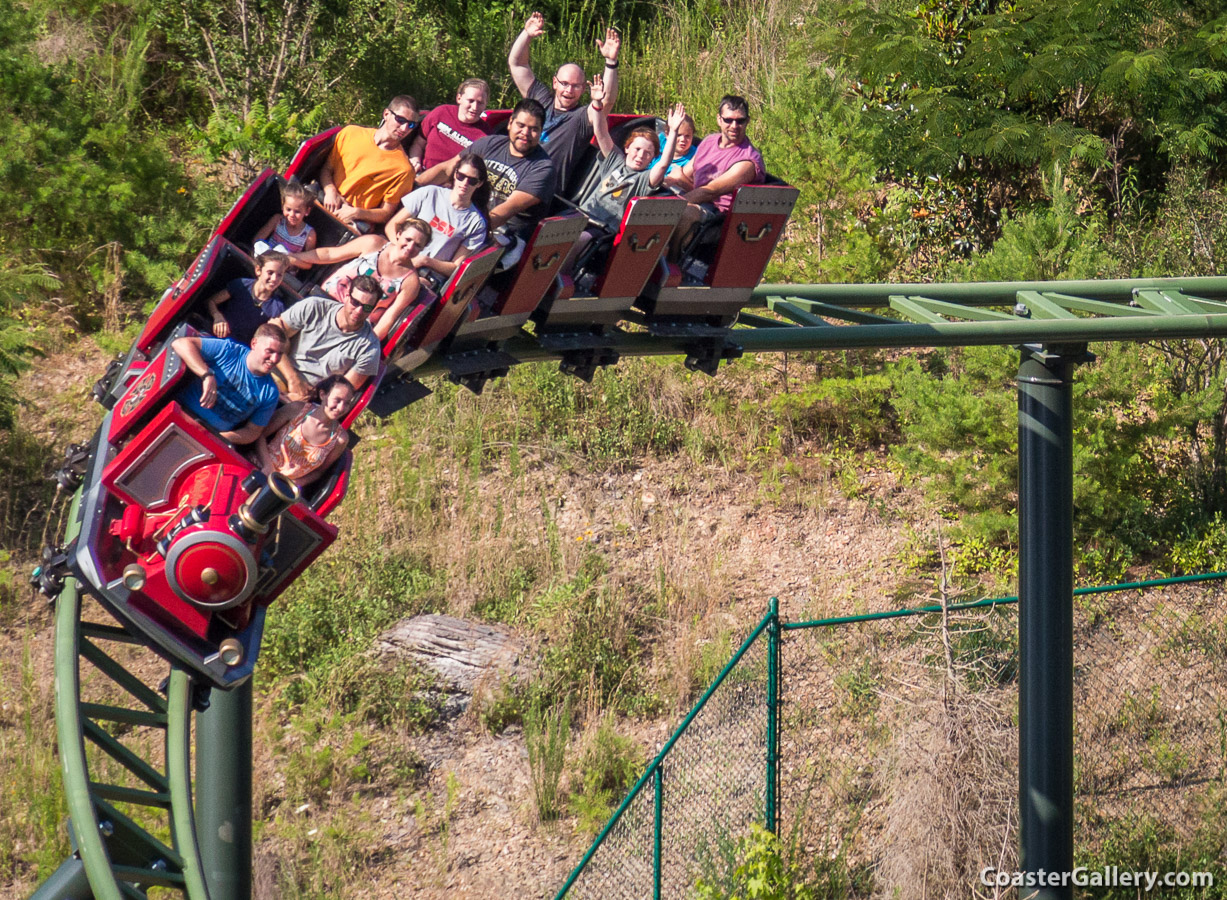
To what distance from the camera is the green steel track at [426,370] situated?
3549 millimetres

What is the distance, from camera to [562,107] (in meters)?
5.56

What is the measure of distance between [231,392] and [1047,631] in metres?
3.77

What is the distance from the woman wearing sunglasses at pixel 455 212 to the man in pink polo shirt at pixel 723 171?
3.17 ft

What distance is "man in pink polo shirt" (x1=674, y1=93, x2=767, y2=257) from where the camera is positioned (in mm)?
5383

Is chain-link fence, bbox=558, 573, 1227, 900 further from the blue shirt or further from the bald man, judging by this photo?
the blue shirt

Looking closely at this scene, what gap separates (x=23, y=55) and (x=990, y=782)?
321 inches

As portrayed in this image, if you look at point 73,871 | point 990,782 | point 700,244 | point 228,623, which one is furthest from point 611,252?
point 990,782

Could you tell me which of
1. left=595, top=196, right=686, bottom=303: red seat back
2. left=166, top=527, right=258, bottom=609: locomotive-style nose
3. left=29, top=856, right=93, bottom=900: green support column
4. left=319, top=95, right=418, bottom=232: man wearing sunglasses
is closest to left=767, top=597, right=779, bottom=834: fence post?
left=595, top=196, right=686, bottom=303: red seat back

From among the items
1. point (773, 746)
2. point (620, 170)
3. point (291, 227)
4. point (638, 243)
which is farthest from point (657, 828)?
point (291, 227)

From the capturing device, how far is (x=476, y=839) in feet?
23.2

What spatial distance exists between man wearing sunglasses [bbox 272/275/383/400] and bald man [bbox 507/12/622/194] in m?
1.55

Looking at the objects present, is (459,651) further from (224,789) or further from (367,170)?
(367,170)

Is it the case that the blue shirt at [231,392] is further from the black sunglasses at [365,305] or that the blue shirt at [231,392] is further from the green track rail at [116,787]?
the green track rail at [116,787]

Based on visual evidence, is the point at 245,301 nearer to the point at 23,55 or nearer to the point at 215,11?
the point at 23,55
